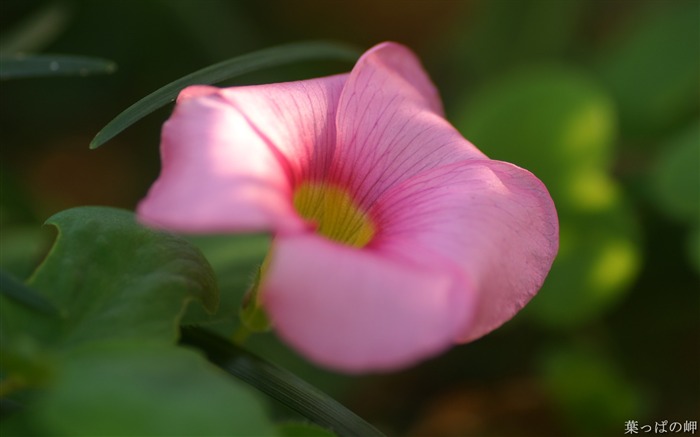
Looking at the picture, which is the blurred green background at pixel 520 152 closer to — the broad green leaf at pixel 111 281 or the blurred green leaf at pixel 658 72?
the blurred green leaf at pixel 658 72

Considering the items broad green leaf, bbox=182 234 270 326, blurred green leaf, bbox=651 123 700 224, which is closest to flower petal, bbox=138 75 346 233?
broad green leaf, bbox=182 234 270 326

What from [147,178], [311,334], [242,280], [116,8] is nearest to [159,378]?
[311,334]

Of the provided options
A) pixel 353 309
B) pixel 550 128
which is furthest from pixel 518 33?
pixel 353 309

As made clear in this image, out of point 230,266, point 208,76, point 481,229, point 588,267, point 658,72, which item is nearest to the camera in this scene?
point 481,229

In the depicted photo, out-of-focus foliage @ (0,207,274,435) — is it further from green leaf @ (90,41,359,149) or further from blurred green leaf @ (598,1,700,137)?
blurred green leaf @ (598,1,700,137)

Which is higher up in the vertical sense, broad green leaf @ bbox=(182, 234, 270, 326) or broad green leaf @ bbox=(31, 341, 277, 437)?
broad green leaf @ bbox=(31, 341, 277, 437)

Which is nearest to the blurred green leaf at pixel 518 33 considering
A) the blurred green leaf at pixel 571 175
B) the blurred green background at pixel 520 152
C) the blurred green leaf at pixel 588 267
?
the blurred green background at pixel 520 152

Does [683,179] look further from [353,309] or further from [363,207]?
[353,309]
